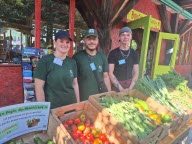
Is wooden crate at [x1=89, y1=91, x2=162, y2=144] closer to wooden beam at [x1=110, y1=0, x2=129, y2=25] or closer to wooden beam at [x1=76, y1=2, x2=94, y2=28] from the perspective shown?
wooden beam at [x1=110, y1=0, x2=129, y2=25]

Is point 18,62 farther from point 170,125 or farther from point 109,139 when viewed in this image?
point 170,125

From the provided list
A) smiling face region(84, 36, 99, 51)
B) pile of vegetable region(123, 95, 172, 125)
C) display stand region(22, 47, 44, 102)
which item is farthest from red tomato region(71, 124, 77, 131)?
display stand region(22, 47, 44, 102)

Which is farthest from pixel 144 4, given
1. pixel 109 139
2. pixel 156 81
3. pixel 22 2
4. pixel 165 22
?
pixel 109 139

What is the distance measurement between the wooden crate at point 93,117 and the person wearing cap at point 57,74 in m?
0.30

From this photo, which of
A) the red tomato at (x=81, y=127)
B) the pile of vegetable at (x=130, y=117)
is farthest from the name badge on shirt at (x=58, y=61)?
the red tomato at (x=81, y=127)

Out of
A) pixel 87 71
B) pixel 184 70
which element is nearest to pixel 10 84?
pixel 87 71

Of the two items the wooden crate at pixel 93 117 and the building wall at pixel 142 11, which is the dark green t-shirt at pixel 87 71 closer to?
the wooden crate at pixel 93 117

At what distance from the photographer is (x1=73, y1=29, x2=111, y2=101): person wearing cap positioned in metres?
2.61

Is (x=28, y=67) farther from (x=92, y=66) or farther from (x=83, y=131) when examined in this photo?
(x=83, y=131)

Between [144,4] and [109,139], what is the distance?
5.88m

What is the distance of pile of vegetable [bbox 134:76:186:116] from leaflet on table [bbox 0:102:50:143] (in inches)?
56.8

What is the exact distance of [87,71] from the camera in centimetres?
266

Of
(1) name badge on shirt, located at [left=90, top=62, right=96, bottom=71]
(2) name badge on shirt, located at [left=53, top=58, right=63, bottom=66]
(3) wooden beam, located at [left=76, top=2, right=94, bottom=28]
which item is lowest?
(1) name badge on shirt, located at [left=90, top=62, right=96, bottom=71]

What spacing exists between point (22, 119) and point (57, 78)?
0.70 metres
